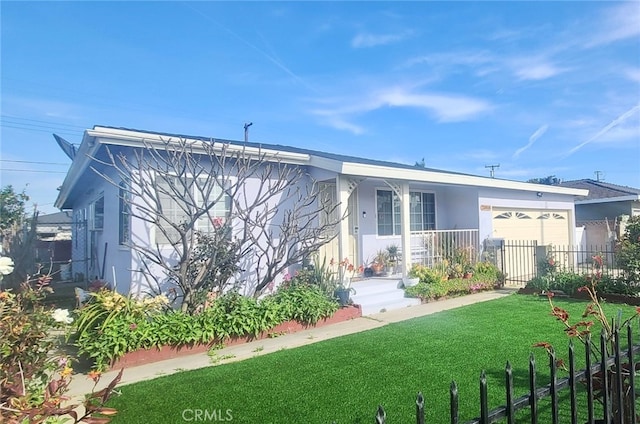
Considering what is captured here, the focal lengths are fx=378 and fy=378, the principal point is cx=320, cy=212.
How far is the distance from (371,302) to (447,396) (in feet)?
15.6

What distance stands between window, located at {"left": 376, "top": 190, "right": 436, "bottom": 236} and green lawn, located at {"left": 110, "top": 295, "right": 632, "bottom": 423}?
17.6 ft

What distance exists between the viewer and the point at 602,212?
70.8 ft

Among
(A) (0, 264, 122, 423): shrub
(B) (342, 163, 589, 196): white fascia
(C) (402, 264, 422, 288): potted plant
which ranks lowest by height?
(C) (402, 264, 422, 288): potted plant

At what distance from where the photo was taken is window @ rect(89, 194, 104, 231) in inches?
402

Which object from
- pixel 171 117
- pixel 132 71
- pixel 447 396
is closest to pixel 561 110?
pixel 447 396

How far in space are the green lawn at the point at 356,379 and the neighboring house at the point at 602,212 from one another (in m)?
15.1

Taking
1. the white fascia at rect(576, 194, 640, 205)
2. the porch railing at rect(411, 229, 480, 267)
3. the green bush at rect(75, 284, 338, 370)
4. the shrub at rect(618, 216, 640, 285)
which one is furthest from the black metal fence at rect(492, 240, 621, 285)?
the white fascia at rect(576, 194, 640, 205)

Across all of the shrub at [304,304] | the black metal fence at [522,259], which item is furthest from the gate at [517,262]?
the shrub at [304,304]

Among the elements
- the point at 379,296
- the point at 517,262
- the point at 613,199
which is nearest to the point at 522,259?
the point at 517,262

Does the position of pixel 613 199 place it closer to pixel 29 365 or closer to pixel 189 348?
pixel 189 348

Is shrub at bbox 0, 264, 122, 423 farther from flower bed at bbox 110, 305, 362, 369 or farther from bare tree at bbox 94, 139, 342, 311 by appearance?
bare tree at bbox 94, 139, 342, 311

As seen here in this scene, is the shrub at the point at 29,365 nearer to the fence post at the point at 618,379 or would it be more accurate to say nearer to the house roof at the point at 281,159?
the fence post at the point at 618,379

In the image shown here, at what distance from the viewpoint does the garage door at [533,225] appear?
13883 mm

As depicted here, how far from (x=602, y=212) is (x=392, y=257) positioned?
1738cm
